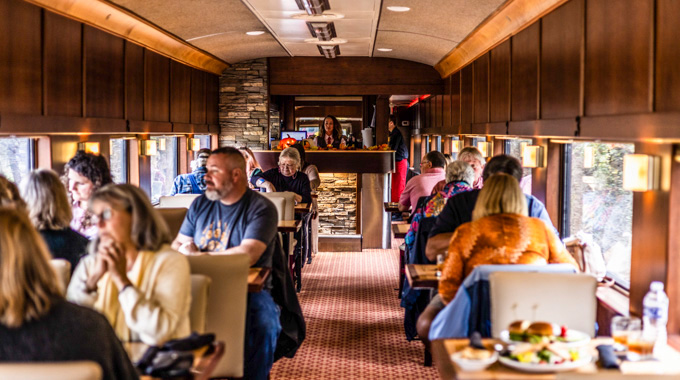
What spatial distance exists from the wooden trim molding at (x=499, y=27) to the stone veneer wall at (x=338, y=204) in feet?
7.70

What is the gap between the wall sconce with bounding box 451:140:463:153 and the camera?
35.2ft

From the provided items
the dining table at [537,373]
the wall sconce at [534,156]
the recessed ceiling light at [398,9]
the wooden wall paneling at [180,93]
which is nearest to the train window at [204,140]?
the wooden wall paneling at [180,93]

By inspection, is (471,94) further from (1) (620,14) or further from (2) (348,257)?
(1) (620,14)

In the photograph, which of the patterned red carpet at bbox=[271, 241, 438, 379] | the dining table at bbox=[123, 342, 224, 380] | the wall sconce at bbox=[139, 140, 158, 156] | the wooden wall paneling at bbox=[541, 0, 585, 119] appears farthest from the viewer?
the wall sconce at bbox=[139, 140, 158, 156]

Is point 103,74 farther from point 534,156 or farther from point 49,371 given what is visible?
point 49,371

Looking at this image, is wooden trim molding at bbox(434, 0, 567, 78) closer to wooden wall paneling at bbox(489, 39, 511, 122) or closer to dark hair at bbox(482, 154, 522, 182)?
wooden wall paneling at bbox(489, 39, 511, 122)

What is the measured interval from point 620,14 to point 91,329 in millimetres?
3415

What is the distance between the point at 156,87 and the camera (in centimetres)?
876

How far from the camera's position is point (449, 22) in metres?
8.02

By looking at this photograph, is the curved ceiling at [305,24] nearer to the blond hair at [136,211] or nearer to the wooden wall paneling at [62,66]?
the wooden wall paneling at [62,66]

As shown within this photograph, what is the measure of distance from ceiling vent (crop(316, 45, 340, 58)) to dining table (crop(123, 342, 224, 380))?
823cm

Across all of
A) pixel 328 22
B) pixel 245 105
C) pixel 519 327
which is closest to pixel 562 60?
pixel 519 327

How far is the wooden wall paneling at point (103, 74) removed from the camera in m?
6.52

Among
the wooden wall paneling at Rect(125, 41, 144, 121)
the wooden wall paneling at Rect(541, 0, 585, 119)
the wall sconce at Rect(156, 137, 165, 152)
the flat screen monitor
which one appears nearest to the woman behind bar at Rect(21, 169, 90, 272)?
the wooden wall paneling at Rect(541, 0, 585, 119)
